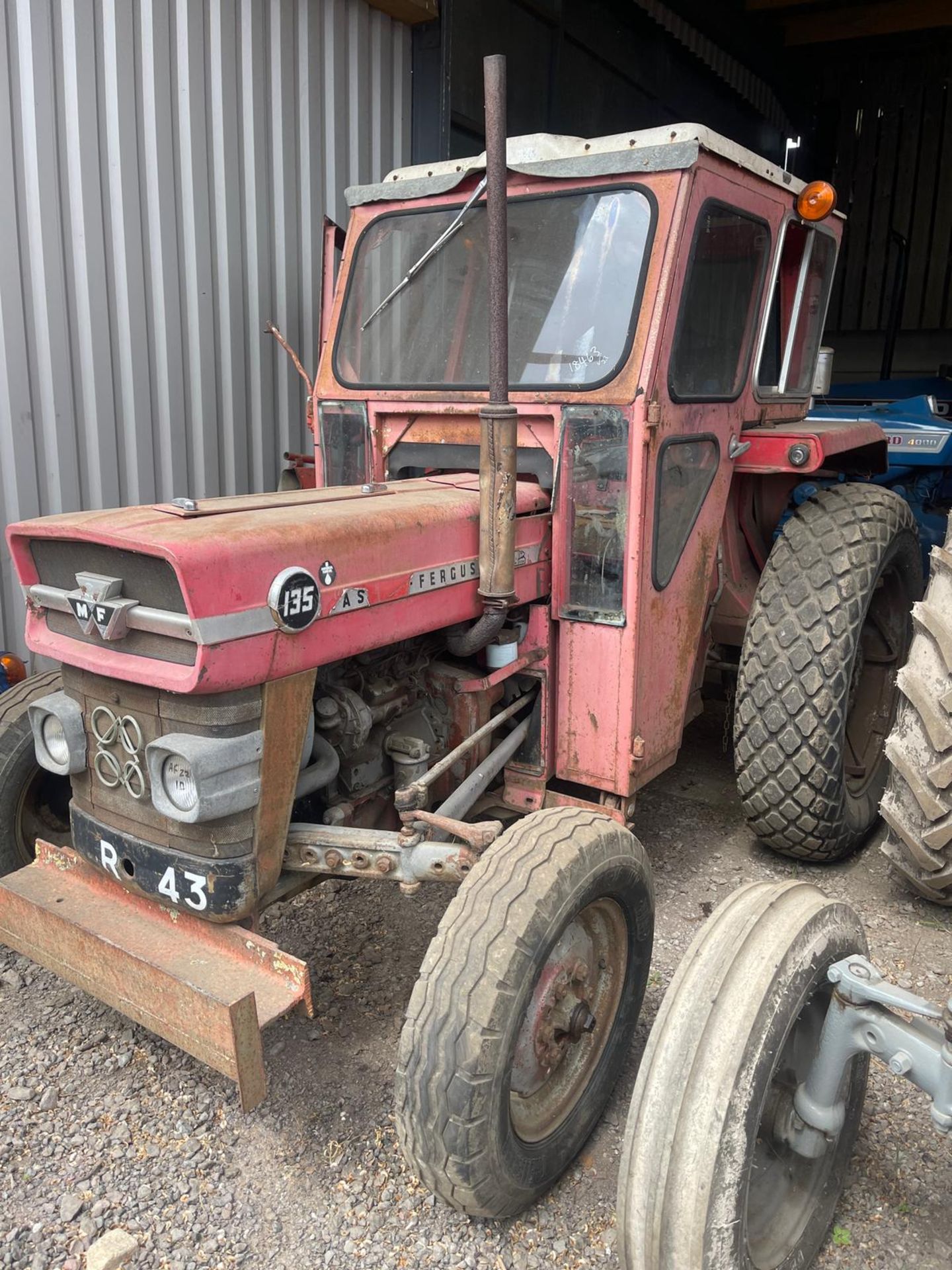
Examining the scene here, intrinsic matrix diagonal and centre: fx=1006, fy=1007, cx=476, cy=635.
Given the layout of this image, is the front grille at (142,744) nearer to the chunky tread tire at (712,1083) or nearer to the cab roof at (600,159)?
the chunky tread tire at (712,1083)

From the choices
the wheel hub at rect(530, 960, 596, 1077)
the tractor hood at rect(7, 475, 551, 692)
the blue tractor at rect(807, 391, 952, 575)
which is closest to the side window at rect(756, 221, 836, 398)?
the tractor hood at rect(7, 475, 551, 692)

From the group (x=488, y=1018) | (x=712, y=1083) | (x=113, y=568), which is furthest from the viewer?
(x=113, y=568)

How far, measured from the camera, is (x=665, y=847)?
364cm

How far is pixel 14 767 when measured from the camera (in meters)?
2.82

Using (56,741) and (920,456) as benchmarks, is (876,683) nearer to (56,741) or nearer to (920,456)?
(920,456)

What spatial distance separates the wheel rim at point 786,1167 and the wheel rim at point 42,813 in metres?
2.00

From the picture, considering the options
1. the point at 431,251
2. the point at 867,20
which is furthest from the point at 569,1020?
the point at 867,20

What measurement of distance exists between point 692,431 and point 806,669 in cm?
81

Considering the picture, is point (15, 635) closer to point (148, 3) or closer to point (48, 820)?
point (48, 820)

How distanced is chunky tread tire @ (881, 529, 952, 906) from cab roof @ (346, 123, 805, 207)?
1.29 m

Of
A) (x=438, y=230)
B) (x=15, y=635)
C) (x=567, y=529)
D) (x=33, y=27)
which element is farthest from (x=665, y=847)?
(x=33, y=27)

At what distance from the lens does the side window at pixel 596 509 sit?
2.70m

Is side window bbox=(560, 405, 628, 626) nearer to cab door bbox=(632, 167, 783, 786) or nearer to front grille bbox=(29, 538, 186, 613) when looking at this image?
cab door bbox=(632, 167, 783, 786)

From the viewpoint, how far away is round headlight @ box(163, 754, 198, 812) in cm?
203
